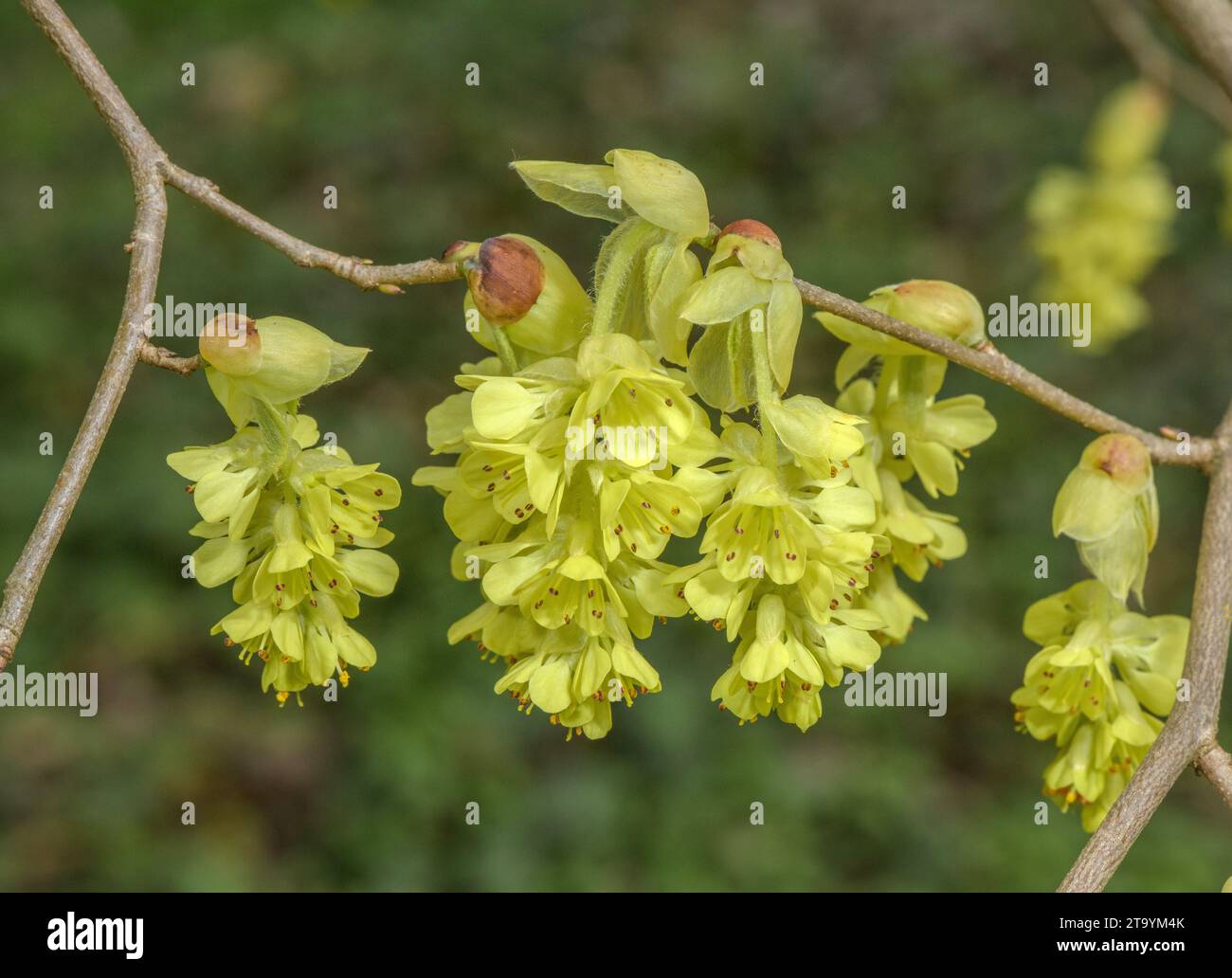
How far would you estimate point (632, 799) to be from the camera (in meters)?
2.86

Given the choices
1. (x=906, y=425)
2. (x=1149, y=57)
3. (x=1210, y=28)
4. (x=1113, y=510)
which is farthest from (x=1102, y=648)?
(x=1149, y=57)

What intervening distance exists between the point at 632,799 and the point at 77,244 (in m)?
2.18

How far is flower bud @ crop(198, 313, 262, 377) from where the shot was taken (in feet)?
3.28

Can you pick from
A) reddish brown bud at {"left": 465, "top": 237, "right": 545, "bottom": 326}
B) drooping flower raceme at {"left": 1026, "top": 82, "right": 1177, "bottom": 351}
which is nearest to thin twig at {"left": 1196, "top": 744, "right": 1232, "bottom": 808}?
reddish brown bud at {"left": 465, "top": 237, "right": 545, "bottom": 326}

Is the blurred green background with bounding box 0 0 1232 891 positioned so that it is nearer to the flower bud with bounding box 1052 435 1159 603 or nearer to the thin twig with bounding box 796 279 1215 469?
the thin twig with bounding box 796 279 1215 469

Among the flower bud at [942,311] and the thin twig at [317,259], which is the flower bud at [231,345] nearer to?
the thin twig at [317,259]

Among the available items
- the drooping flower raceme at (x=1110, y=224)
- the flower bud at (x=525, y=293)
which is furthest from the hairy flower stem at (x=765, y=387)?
the drooping flower raceme at (x=1110, y=224)

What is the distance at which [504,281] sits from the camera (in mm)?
1003

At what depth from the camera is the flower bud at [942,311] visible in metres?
1.18

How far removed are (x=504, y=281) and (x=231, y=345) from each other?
0.22m

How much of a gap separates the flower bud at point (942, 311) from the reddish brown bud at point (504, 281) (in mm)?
369

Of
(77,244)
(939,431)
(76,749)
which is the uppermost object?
(77,244)

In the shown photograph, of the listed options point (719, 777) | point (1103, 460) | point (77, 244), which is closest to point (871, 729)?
point (719, 777)

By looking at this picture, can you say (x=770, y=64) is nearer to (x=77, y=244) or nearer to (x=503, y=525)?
(x=77, y=244)
